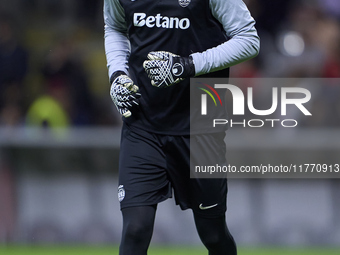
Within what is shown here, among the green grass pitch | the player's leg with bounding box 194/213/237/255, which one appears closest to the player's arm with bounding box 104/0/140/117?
the player's leg with bounding box 194/213/237/255

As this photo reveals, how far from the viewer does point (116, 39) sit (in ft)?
14.9

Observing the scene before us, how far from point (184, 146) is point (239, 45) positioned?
0.73 m

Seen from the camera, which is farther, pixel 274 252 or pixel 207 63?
pixel 274 252

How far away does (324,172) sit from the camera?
8.04m

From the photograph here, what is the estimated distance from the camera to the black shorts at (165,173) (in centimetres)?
410

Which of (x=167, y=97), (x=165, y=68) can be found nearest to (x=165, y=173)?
(x=167, y=97)

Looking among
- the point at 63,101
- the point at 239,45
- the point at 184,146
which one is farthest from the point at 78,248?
the point at 239,45

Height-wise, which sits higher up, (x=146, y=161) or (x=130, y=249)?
(x=146, y=161)

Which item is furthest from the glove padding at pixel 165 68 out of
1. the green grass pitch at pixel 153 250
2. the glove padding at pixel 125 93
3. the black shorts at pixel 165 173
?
the green grass pitch at pixel 153 250

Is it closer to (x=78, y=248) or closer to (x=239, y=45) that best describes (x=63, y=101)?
(x=78, y=248)

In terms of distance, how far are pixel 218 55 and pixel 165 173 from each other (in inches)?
32.3

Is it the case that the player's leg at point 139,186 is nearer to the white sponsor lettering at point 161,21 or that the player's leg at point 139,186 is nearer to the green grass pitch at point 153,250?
the white sponsor lettering at point 161,21

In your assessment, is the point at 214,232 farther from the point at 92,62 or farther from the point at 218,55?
the point at 92,62

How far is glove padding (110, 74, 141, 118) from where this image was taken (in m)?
4.10
